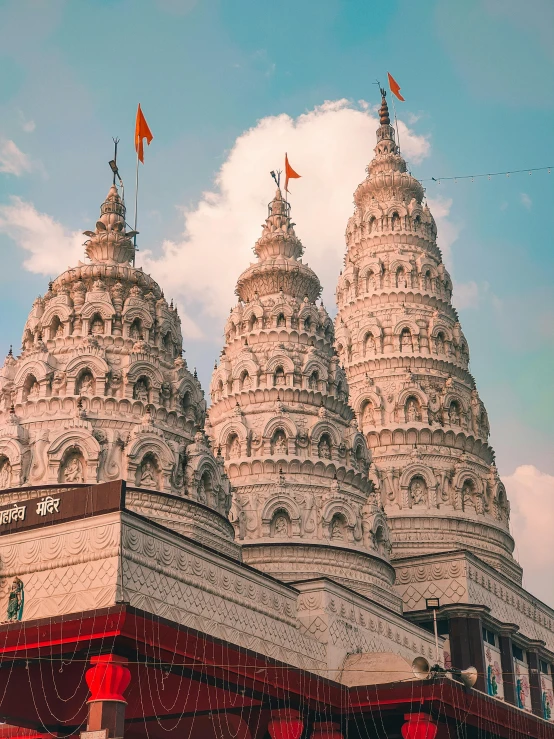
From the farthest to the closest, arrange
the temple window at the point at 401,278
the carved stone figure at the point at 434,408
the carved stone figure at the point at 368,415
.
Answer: the temple window at the point at 401,278 → the carved stone figure at the point at 368,415 → the carved stone figure at the point at 434,408

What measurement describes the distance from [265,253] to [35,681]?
111ft

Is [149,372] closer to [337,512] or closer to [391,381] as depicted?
[337,512]

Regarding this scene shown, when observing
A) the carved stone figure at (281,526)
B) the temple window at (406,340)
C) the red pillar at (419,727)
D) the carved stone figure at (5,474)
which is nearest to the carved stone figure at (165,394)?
the carved stone figure at (5,474)

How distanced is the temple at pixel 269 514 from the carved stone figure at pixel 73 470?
0.36 feet

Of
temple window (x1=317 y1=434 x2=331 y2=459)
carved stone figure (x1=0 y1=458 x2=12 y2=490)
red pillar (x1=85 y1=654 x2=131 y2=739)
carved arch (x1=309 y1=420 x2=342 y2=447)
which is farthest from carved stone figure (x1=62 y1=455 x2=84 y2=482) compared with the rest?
temple window (x1=317 y1=434 x2=331 y2=459)

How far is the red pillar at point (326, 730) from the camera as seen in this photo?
37181mm

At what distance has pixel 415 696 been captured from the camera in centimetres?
3631

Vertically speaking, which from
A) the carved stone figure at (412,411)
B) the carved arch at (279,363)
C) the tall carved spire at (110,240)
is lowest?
the carved arch at (279,363)

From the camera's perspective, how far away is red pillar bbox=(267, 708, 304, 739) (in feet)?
116

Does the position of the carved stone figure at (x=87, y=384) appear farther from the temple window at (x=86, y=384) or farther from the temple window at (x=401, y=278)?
the temple window at (x=401, y=278)

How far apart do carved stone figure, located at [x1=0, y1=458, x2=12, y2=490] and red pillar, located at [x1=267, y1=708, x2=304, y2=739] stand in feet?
46.2

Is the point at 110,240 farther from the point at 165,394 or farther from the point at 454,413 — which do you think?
the point at 454,413

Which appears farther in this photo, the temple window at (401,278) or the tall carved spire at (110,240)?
the temple window at (401,278)

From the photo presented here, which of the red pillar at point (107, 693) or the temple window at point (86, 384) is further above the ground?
the temple window at point (86, 384)
